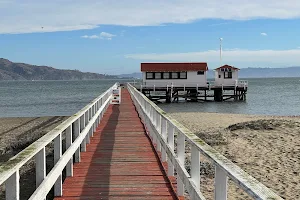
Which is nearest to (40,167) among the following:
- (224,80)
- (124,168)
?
(124,168)

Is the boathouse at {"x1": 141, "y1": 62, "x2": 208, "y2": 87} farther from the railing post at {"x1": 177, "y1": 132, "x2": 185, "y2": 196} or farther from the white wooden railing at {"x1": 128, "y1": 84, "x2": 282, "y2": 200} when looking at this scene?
the railing post at {"x1": 177, "y1": 132, "x2": 185, "y2": 196}

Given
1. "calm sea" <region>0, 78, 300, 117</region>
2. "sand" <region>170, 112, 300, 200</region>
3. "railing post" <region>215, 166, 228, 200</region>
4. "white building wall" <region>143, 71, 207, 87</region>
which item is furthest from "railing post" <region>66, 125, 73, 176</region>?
"white building wall" <region>143, 71, 207, 87</region>

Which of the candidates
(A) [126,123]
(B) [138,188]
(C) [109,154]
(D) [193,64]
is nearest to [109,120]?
(A) [126,123]

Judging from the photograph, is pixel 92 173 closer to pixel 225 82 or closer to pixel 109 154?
pixel 109 154

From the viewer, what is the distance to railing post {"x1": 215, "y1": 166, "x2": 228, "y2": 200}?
11.0ft

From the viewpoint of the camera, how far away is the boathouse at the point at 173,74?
153 ft

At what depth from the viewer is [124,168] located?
7324 millimetres

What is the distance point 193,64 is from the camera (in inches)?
1877

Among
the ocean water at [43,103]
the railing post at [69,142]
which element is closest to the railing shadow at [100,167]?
the railing post at [69,142]

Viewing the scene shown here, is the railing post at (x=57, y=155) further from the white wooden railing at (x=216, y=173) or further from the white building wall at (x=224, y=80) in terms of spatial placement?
the white building wall at (x=224, y=80)

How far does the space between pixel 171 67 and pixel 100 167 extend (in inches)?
1578

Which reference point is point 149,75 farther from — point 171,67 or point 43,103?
point 43,103

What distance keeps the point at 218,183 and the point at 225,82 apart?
45539mm

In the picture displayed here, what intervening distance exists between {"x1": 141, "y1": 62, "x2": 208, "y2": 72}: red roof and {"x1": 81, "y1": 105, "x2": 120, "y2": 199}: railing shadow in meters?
34.3
